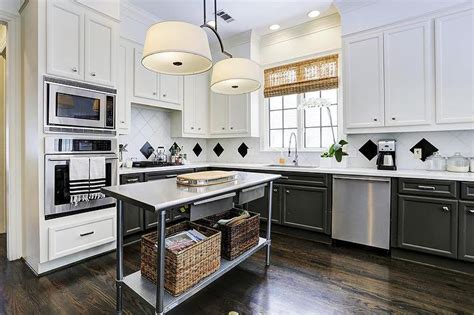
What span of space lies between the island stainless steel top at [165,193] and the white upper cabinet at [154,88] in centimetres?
189

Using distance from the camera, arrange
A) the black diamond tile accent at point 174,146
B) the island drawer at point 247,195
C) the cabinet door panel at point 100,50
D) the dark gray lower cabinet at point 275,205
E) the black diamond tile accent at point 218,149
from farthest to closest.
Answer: the black diamond tile accent at point 218,149
the black diamond tile accent at point 174,146
the dark gray lower cabinet at point 275,205
the cabinet door panel at point 100,50
the island drawer at point 247,195

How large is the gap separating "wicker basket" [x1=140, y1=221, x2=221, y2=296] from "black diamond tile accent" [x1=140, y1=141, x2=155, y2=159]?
86.7 inches

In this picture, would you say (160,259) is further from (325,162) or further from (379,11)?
(379,11)

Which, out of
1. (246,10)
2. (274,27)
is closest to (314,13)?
(274,27)

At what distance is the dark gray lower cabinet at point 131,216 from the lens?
9.55 ft

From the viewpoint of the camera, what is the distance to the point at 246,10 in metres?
3.36

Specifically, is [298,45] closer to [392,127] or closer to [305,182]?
[392,127]

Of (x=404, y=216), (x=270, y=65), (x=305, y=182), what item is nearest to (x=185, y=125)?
(x=270, y=65)

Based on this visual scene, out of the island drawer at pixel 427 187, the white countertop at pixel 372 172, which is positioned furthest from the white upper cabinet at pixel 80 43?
the island drawer at pixel 427 187

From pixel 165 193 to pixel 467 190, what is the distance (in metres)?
2.60

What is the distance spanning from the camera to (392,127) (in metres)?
2.95

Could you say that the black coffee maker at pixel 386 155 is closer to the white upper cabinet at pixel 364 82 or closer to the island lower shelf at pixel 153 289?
the white upper cabinet at pixel 364 82

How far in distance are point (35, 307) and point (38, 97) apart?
1.65m

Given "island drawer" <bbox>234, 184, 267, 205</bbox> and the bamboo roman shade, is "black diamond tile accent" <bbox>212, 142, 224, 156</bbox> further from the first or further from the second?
"island drawer" <bbox>234, 184, 267, 205</bbox>
